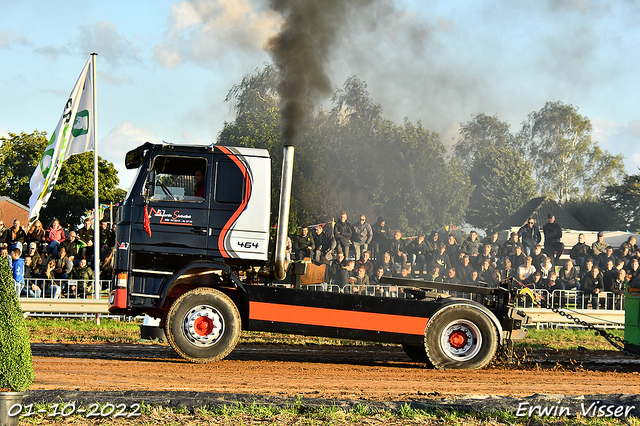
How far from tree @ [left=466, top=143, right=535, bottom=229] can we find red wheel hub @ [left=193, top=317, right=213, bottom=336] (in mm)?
58619

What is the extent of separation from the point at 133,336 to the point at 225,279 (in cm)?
416

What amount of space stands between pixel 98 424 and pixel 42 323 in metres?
8.96

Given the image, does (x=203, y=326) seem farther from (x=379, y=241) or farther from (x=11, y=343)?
(x=379, y=241)

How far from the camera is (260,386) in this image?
687cm

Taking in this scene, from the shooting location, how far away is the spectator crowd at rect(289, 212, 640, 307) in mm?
14703

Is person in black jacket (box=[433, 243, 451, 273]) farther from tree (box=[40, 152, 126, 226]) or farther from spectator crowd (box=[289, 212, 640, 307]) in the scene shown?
tree (box=[40, 152, 126, 226])

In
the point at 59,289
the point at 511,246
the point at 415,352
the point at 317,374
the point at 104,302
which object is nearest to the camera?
the point at 317,374

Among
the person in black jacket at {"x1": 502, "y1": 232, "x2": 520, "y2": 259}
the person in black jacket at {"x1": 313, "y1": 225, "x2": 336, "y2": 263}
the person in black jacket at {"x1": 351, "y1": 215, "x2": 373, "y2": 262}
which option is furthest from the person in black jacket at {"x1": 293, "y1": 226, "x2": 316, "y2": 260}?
the person in black jacket at {"x1": 502, "y1": 232, "x2": 520, "y2": 259}

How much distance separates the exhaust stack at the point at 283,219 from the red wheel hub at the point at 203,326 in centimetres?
116

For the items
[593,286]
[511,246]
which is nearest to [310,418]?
[593,286]

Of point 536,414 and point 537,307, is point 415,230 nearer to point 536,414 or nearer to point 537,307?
point 537,307

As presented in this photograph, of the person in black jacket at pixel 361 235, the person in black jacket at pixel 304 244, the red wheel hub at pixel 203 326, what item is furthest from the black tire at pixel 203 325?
the person in black jacket at pixel 361 235

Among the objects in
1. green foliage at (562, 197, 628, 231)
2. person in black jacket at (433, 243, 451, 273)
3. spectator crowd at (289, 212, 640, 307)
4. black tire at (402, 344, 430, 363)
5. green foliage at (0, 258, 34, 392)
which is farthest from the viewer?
green foliage at (562, 197, 628, 231)

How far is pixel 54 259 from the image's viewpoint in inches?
584
